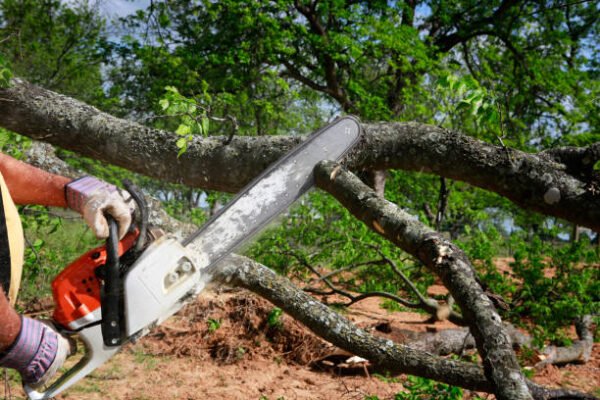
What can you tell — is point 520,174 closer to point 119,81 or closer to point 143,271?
point 143,271

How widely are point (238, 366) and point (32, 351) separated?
3.39 meters

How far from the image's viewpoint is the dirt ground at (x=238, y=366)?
381 centimetres

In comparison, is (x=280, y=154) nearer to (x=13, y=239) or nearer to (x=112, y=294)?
(x=112, y=294)

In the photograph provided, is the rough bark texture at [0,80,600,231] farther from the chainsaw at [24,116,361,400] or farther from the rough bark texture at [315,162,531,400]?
the chainsaw at [24,116,361,400]

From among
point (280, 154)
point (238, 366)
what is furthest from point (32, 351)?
point (238, 366)

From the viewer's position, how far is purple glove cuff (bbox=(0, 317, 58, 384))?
4.09 feet

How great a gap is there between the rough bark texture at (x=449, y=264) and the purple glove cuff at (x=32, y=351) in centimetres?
A: 117

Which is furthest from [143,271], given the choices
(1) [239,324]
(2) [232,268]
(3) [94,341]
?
(1) [239,324]

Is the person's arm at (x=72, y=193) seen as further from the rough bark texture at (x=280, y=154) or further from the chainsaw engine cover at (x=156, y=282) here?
the rough bark texture at (x=280, y=154)

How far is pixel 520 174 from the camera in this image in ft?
7.27

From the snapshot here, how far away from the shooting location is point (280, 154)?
2.37 metres

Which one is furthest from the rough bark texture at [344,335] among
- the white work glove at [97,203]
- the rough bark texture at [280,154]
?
the white work glove at [97,203]

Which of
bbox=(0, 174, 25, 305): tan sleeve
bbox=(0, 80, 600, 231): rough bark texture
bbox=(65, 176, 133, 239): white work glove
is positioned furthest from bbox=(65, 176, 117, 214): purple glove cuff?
bbox=(0, 80, 600, 231): rough bark texture

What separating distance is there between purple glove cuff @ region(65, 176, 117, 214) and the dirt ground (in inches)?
108
